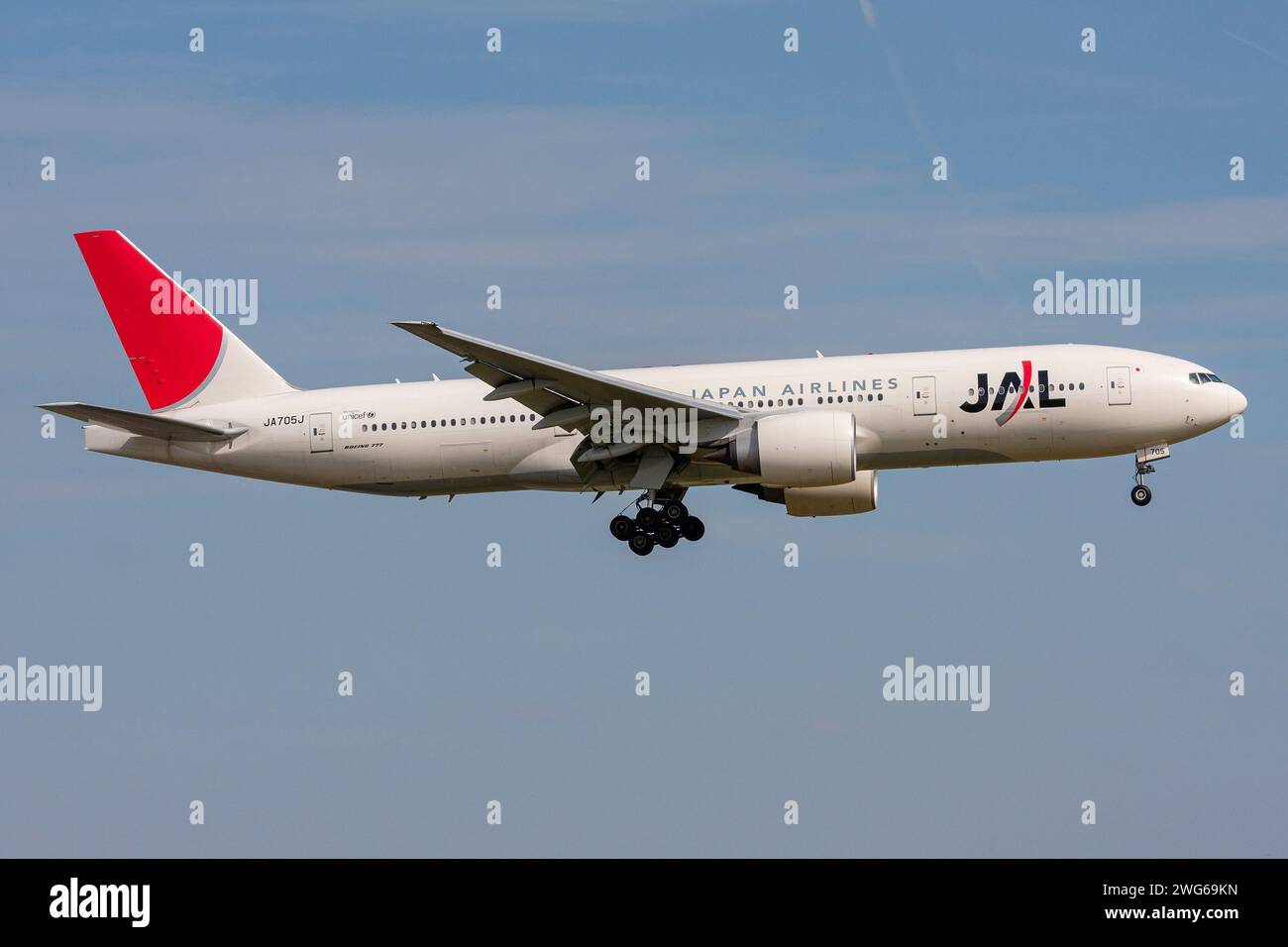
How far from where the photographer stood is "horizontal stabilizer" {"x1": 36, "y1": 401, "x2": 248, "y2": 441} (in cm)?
4475

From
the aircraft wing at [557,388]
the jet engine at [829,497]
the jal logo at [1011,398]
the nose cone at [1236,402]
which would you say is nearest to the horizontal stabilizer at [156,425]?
the aircraft wing at [557,388]

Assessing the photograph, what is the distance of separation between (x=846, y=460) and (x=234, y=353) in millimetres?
16232

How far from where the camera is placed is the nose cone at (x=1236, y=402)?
143ft

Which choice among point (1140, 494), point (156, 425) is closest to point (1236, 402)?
point (1140, 494)

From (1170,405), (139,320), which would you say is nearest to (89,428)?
(139,320)

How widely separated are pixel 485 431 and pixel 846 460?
28.5ft

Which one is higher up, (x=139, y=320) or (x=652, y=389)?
(x=139, y=320)

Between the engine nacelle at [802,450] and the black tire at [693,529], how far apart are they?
13.3ft

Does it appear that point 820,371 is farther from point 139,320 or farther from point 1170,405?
point 139,320

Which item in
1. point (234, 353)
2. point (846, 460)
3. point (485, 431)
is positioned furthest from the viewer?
point (234, 353)

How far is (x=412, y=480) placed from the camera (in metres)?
45.6

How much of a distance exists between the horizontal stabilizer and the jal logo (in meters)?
17.5

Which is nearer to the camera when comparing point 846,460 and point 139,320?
point 846,460

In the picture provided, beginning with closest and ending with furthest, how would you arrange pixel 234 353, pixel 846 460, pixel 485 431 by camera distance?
pixel 846 460 → pixel 485 431 → pixel 234 353
